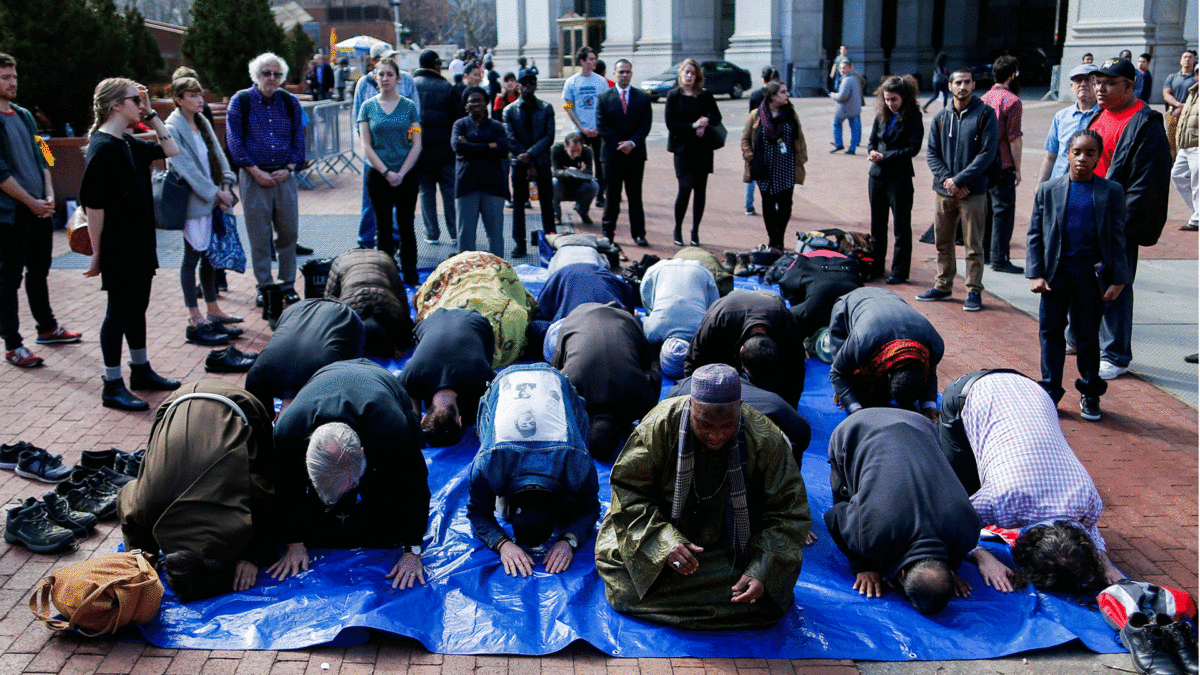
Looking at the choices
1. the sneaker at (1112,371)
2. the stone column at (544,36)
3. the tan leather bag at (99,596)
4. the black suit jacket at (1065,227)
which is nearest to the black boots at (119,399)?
the tan leather bag at (99,596)

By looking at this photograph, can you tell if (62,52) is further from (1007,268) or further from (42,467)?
(1007,268)

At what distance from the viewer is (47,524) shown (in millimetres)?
4719

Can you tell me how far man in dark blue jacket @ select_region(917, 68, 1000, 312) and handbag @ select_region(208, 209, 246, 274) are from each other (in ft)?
18.9

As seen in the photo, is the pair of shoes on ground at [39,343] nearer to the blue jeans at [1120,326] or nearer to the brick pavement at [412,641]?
the brick pavement at [412,641]

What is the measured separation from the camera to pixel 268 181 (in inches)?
313

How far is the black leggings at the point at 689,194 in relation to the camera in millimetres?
10336

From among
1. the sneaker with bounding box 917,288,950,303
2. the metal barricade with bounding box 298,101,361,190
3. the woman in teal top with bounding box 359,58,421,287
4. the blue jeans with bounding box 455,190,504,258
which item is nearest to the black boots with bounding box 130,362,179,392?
the woman in teal top with bounding box 359,58,421,287

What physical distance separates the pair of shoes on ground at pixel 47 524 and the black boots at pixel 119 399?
4.35 feet

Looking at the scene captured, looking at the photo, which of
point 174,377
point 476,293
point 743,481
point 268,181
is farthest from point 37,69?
point 743,481

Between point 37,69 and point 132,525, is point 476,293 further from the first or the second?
point 37,69

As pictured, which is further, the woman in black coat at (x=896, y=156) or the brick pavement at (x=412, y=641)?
the woman in black coat at (x=896, y=156)

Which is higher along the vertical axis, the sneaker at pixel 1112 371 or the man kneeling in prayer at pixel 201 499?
the man kneeling in prayer at pixel 201 499

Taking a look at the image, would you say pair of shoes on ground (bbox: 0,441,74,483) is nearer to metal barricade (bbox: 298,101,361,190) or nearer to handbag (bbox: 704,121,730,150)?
handbag (bbox: 704,121,730,150)

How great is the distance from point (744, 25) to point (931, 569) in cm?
3141
